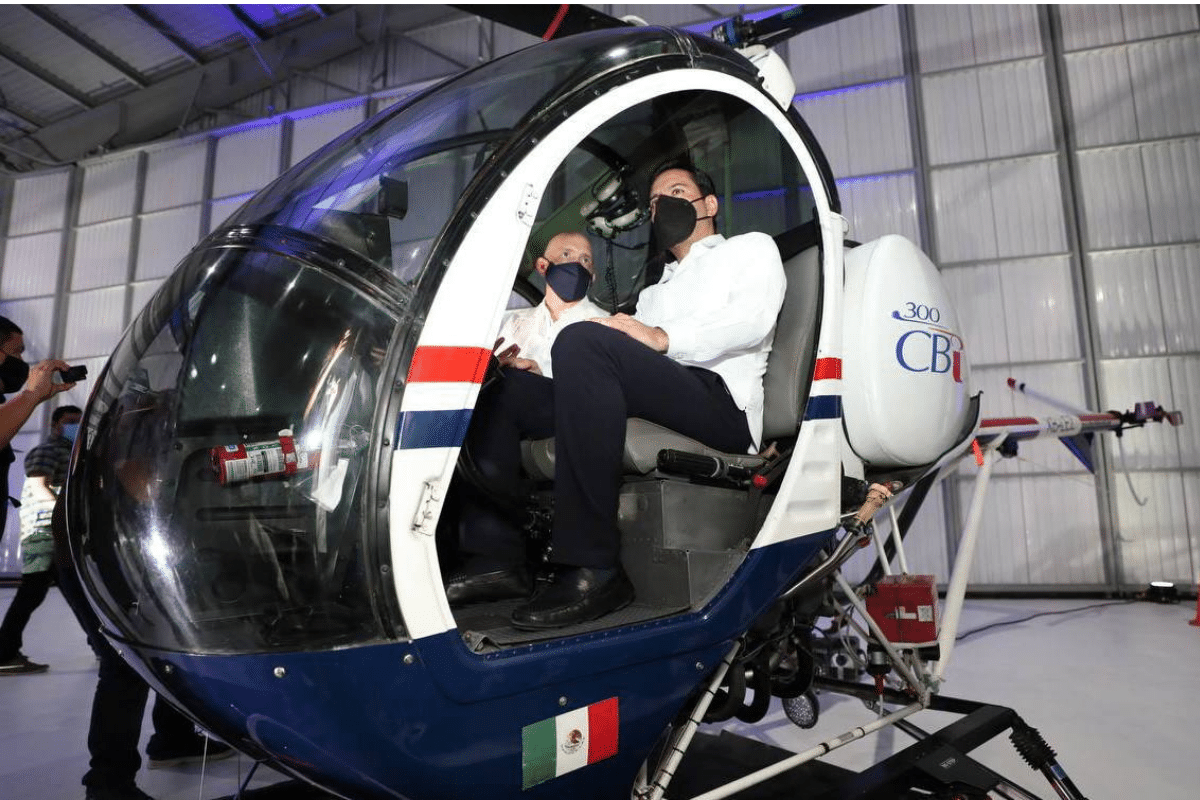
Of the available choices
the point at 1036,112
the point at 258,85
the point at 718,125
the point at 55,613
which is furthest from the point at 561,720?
the point at 258,85

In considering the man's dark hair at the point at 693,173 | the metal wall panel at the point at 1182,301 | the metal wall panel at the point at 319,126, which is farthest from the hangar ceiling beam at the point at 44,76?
the metal wall panel at the point at 1182,301

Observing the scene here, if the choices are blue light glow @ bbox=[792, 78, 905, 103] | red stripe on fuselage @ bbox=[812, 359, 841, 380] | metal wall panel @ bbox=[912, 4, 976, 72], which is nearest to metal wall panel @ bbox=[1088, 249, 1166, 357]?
metal wall panel @ bbox=[912, 4, 976, 72]

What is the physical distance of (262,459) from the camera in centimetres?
113

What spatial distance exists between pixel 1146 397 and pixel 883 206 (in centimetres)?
329

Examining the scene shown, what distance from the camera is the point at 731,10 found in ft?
30.1

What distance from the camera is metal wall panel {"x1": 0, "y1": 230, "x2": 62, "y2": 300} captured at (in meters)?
12.2

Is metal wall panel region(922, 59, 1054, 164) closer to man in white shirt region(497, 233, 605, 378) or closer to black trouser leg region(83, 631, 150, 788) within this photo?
man in white shirt region(497, 233, 605, 378)

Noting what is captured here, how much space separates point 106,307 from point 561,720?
12962 millimetres

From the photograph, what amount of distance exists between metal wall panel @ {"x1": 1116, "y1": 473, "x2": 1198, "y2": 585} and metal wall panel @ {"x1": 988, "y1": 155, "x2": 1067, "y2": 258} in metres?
2.57

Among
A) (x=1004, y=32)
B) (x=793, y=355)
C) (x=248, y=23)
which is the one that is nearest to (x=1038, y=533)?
(x=1004, y=32)

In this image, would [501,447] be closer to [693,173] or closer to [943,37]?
[693,173]

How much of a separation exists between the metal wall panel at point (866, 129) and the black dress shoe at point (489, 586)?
786cm

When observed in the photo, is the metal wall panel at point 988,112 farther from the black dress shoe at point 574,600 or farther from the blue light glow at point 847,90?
the black dress shoe at point 574,600

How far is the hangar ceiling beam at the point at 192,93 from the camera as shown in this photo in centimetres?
1113
